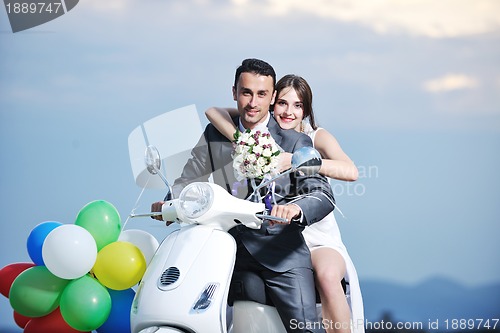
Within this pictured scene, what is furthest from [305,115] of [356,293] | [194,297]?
[194,297]

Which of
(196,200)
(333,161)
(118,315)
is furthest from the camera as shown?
(118,315)

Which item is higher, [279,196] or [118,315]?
[279,196]

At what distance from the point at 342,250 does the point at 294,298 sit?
539 millimetres

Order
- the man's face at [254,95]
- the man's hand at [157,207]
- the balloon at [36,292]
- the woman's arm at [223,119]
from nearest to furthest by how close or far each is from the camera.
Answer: the man's hand at [157,207]
the man's face at [254,95]
the woman's arm at [223,119]
the balloon at [36,292]

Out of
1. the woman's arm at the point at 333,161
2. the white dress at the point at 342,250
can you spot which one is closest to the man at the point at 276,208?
the white dress at the point at 342,250

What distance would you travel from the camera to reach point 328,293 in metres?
2.67

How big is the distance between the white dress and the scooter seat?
444mm

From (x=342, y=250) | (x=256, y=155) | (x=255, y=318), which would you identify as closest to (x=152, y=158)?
(x=256, y=155)

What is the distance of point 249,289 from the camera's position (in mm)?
2541

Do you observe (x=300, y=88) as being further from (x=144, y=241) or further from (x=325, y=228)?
(x=144, y=241)

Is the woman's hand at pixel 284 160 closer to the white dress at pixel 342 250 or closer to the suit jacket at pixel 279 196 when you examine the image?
the suit jacket at pixel 279 196

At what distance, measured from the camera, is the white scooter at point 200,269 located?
229cm

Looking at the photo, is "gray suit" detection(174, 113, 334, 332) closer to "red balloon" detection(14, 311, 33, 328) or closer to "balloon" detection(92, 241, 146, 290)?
"balloon" detection(92, 241, 146, 290)

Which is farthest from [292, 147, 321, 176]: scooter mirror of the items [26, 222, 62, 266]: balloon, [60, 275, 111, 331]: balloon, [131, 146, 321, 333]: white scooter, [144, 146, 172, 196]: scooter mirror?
[26, 222, 62, 266]: balloon
